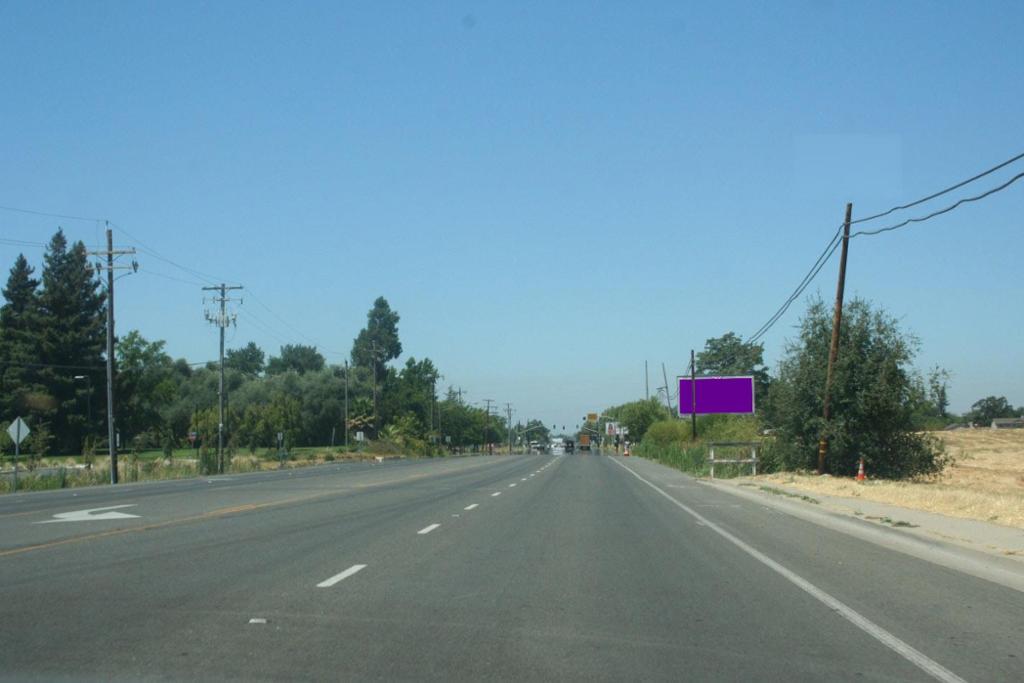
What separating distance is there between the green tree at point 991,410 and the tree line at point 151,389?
91323 mm

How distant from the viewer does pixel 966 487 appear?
36719 mm

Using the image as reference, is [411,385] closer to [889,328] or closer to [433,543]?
[889,328]

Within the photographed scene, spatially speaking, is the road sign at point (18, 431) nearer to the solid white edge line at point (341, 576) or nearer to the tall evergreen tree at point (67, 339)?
the solid white edge line at point (341, 576)

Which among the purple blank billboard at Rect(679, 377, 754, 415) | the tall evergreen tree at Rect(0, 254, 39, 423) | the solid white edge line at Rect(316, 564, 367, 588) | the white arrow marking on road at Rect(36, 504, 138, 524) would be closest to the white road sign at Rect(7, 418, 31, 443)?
the white arrow marking on road at Rect(36, 504, 138, 524)

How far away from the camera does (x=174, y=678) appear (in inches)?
300

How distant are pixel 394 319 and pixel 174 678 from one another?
166104mm

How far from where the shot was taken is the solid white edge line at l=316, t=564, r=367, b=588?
12180 millimetres

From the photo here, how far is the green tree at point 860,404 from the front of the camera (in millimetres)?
39719

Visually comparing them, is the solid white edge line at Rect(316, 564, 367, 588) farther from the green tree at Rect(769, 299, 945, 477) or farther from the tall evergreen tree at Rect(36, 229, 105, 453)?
the tall evergreen tree at Rect(36, 229, 105, 453)

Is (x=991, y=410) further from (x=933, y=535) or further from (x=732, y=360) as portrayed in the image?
(x=933, y=535)

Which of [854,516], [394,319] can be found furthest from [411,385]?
[854,516]

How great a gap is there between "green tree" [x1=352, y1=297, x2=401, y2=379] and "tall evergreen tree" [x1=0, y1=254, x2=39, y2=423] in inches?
2719

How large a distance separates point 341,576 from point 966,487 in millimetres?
29929

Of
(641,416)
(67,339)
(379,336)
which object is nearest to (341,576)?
(67,339)
